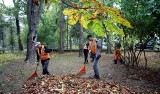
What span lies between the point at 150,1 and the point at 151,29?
5.18 m

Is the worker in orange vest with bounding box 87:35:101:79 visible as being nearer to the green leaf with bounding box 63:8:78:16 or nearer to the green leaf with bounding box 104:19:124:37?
the green leaf with bounding box 63:8:78:16

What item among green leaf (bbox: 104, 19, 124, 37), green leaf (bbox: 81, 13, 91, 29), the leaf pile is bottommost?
the leaf pile

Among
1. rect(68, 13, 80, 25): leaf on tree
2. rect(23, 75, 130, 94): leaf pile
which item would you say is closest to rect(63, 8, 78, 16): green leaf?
rect(68, 13, 80, 25): leaf on tree

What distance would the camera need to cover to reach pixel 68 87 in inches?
378

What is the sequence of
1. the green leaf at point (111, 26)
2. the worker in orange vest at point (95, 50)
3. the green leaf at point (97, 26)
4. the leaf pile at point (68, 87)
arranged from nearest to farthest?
the green leaf at point (111, 26) < the green leaf at point (97, 26) < the leaf pile at point (68, 87) < the worker in orange vest at point (95, 50)

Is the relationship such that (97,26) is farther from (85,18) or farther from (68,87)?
(68,87)

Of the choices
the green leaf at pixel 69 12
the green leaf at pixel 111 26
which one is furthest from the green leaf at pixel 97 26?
the green leaf at pixel 69 12

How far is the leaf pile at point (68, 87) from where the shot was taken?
30.0ft

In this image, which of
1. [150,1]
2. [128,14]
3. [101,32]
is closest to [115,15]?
[101,32]

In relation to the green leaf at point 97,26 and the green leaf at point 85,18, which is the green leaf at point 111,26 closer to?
the green leaf at point 97,26

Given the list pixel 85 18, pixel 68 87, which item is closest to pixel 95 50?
pixel 68 87

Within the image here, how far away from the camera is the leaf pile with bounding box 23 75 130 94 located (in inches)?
359

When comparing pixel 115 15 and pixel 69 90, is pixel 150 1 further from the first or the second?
pixel 115 15

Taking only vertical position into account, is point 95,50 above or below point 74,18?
below
